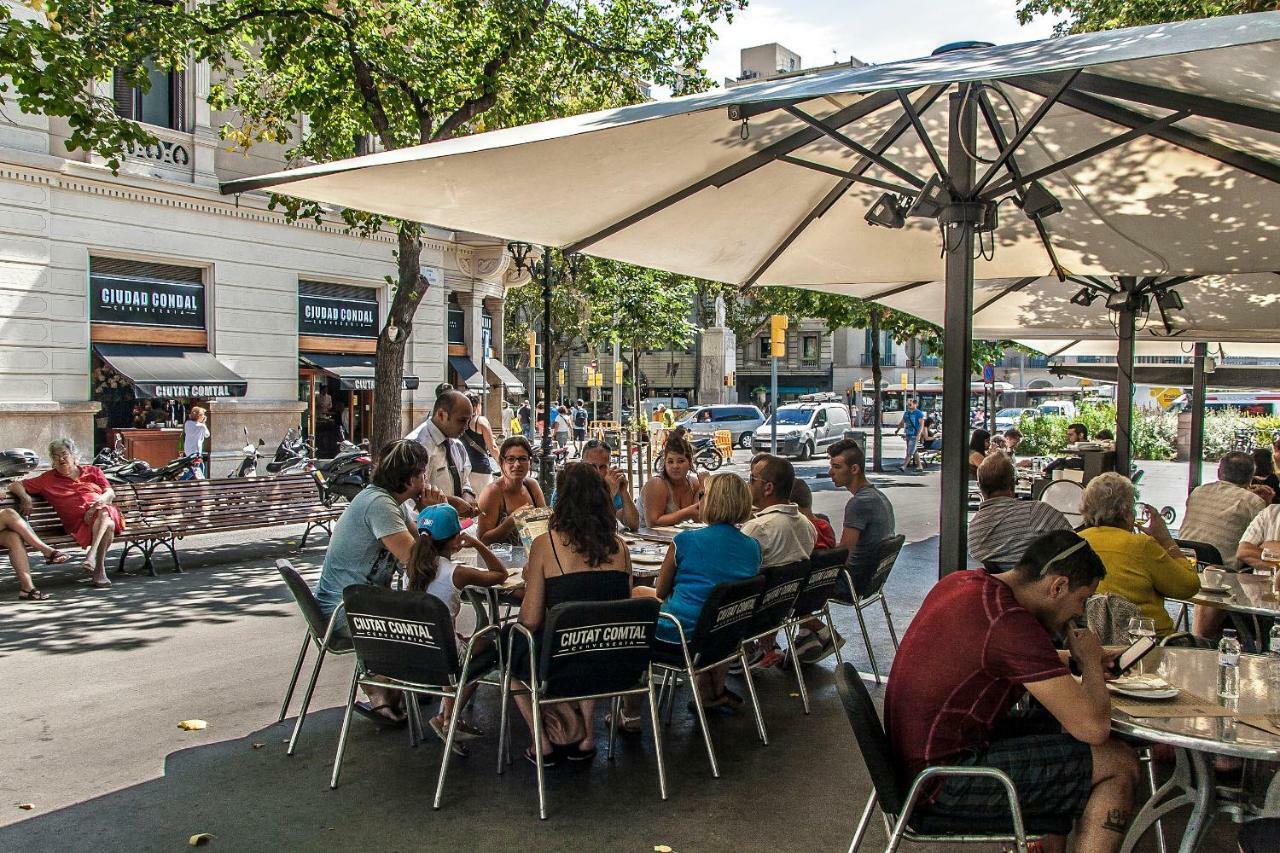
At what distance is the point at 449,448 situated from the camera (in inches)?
311

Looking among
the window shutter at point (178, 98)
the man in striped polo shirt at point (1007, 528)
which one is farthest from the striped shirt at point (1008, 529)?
the window shutter at point (178, 98)

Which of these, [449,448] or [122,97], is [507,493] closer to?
[449,448]

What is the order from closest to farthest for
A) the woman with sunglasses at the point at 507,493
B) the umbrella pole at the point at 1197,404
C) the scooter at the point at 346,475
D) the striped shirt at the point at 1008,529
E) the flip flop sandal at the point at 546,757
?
the flip flop sandal at the point at 546,757
the striped shirt at the point at 1008,529
the woman with sunglasses at the point at 507,493
the umbrella pole at the point at 1197,404
the scooter at the point at 346,475

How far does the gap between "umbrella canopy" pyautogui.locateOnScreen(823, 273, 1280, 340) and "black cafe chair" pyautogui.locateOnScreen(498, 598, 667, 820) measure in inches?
185

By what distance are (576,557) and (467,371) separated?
21862 millimetres

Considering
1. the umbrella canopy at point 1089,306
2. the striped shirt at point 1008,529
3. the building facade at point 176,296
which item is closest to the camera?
the striped shirt at point 1008,529

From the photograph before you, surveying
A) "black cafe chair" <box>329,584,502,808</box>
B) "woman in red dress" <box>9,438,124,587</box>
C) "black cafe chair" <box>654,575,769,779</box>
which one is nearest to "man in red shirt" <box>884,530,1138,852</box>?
"black cafe chair" <box>654,575,769,779</box>

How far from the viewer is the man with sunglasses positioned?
7777mm

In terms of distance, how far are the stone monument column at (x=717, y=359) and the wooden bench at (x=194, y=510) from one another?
4236 cm

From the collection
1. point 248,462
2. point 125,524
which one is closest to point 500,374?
point 248,462

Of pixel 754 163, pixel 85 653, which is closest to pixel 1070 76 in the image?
pixel 754 163

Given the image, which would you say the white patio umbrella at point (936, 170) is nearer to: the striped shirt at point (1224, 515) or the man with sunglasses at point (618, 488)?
the striped shirt at point (1224, 515)

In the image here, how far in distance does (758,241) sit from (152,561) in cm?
758

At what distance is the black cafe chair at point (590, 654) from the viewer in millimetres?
4234
